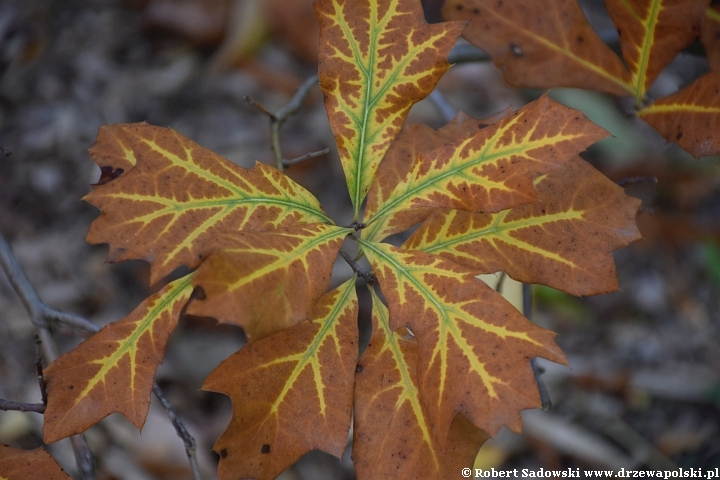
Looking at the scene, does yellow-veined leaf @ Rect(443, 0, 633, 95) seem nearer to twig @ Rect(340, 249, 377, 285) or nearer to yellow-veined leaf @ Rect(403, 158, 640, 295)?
yellow-veined leaf @ Rect(403, 158, 640, 295)

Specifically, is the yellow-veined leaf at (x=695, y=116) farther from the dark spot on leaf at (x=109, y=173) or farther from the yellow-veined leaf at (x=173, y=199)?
the dark spot on leaf at (x=109, y=173)

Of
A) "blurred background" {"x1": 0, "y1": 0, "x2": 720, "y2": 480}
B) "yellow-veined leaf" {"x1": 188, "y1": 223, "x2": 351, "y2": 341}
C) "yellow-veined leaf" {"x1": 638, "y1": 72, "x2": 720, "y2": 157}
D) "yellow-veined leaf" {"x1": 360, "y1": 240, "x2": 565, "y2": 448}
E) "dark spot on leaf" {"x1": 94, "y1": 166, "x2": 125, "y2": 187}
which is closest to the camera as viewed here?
"yellow-veined leaf" {"x1": 188, "y1": 223, "x2": 351, "y2": 341}

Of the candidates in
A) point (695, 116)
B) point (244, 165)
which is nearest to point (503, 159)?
point (695, 116)

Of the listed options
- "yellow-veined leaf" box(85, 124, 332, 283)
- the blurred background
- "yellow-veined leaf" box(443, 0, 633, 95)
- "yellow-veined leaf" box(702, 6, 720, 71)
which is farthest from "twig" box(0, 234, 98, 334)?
"yellow-veined leaf" box(702, 6, 720, 71)

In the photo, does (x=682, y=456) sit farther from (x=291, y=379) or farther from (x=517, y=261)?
(x=291, y=379)

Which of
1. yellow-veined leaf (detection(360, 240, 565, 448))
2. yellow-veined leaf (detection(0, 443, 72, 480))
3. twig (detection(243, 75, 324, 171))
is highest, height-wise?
twig (detection(243, 75, 324, 171))
